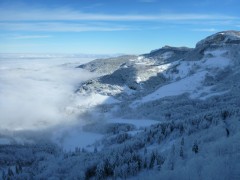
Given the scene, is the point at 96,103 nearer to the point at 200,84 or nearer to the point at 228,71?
the point at 200,84

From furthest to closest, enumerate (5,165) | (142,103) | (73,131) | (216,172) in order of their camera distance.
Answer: (142,103) < (73,131) < (5,165) < (216,172)

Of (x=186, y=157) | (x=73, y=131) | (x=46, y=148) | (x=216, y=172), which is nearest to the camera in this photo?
(x=216, y=172)

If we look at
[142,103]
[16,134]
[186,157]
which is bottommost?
[16,134]

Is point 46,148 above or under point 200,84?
under

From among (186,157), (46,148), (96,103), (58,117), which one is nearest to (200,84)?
(96,103)

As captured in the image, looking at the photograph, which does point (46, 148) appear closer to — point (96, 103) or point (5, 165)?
point (5, 165)

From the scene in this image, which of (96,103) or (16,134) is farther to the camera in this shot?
(96,103)
